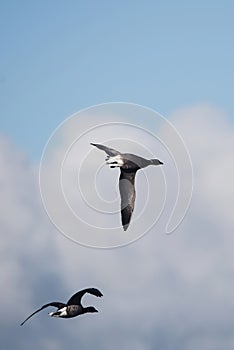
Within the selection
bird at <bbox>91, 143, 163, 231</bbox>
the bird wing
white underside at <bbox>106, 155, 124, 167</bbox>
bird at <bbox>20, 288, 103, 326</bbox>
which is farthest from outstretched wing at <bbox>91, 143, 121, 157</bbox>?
bird at <bbox>20, 288, 103, 326</bbox>

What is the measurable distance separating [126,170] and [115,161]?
6.12m

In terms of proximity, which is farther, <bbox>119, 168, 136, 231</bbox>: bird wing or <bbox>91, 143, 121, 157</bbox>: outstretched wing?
<bbox>119, 168, 136, 231</bbox>: bird wing

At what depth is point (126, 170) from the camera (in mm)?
61344

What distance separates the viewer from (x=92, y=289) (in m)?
62.0

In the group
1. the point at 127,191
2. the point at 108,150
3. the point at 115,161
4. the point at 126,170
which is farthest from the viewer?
the point at 127,191

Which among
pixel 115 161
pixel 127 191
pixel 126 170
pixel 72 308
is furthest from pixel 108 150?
pixel 72 308

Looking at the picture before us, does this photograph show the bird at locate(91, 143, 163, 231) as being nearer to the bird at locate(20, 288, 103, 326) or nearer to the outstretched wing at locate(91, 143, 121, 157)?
the outstretched wing at locate(91, 143, 121, 157)

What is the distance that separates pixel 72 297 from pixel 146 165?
19977 mm

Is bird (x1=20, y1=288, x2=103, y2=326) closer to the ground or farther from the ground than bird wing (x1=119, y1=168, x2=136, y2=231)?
closer to the ground

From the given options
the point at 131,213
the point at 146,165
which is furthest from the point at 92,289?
the point at 146,165

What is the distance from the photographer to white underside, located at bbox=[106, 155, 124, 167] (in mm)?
54006

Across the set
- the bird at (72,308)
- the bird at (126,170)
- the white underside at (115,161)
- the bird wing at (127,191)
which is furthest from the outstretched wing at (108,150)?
the bird at (72,308)

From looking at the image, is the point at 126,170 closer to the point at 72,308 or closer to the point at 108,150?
the point at 108,150

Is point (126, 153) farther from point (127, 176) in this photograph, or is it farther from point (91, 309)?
point (91, 309)
